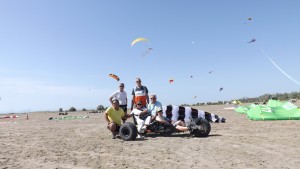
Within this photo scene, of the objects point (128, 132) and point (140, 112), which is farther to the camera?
point (140, 112)

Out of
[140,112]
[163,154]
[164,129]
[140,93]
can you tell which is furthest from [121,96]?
[163,154]

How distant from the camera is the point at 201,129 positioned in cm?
859

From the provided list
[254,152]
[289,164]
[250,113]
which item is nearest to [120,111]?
[254,152]

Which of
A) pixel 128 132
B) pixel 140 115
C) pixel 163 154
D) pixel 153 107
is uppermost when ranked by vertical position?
pixel 153 107

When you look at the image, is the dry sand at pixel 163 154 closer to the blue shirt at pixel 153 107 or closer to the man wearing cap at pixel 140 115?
the man wearing cap at pixel 140 115

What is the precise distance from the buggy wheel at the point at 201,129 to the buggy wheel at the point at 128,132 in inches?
67.5

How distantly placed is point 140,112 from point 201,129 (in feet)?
6.51

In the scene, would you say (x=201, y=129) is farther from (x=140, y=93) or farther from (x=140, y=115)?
(x=140, y=93)

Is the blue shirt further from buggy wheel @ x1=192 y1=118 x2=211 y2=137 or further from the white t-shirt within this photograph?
buggy wheel @ x1=192 y1=118 x2=211 y2=137

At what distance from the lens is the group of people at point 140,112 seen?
9.16 m

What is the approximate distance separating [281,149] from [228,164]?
1821 millimetres

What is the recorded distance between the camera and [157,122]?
925 cm

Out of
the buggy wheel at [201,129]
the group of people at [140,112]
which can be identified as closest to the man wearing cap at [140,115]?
the group of people at [140,112]

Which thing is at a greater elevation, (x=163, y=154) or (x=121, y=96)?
(x=121, y=96)
